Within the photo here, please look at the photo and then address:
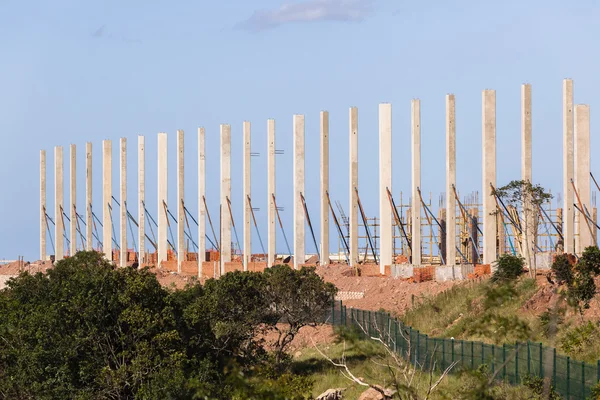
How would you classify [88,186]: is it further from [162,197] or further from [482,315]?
[482,315]

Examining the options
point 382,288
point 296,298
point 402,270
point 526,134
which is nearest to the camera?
point 296,298

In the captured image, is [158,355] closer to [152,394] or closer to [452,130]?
[152,394]

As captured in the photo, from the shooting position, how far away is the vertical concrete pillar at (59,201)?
207 feet

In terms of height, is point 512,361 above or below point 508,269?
below

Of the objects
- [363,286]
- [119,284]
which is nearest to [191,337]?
[119,284]

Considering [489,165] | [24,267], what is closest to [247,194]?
[489,165]

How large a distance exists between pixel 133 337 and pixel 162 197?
24.6m

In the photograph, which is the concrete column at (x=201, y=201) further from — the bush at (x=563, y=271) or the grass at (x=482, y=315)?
the bush at (x=563, y=271)

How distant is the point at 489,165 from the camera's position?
4031 centimetres

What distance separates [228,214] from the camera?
164 feet

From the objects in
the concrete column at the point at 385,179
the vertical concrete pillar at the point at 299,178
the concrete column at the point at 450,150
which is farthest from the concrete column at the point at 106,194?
the concrete column at the point at 450,150

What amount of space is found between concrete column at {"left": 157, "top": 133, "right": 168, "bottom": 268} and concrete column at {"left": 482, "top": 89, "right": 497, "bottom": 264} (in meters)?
18.5

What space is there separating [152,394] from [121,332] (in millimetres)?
2340

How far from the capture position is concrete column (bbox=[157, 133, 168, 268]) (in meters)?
53.9
